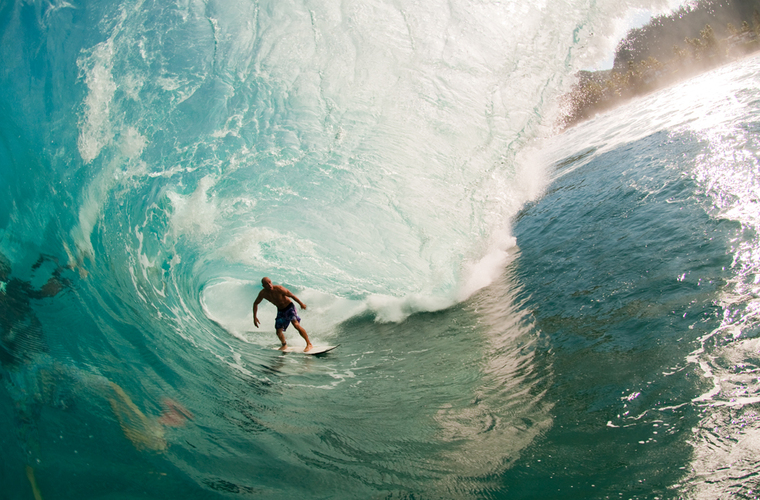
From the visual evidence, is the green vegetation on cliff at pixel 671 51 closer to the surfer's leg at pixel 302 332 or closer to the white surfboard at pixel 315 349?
the white surfboard at pixel 315 349

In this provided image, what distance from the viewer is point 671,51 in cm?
8031

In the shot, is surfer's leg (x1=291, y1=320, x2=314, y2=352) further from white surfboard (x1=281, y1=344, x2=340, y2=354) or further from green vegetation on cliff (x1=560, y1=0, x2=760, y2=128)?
green vegetation on cliff (x1=560, y1=0, x2=760, y2=128)

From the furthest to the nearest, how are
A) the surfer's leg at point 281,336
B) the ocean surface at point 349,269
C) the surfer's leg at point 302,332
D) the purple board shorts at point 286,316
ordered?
the surfer's leg at point 281,336
the purple board shorts at point 286,316
the surfer's leg at point 302,332
the ocean surface at point 349,269

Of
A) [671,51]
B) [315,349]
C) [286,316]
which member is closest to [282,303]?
[286,316]

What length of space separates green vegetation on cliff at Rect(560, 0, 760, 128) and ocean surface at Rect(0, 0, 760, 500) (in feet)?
217

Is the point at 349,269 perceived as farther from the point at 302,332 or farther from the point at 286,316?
the point at 302,332

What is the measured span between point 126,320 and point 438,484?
5.39m

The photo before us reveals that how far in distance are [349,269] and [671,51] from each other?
10081cm

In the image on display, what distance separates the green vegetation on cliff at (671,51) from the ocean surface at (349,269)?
66060 millimetres

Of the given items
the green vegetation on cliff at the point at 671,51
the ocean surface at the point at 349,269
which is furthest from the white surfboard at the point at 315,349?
the green vegetation on cliff at the point at 671,51

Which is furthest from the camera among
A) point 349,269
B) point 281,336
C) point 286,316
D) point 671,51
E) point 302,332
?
point 671,51

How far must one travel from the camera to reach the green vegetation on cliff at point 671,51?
66938mm

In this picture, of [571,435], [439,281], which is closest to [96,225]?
[439,281]

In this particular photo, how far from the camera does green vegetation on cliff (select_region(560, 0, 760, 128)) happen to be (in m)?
66.9
